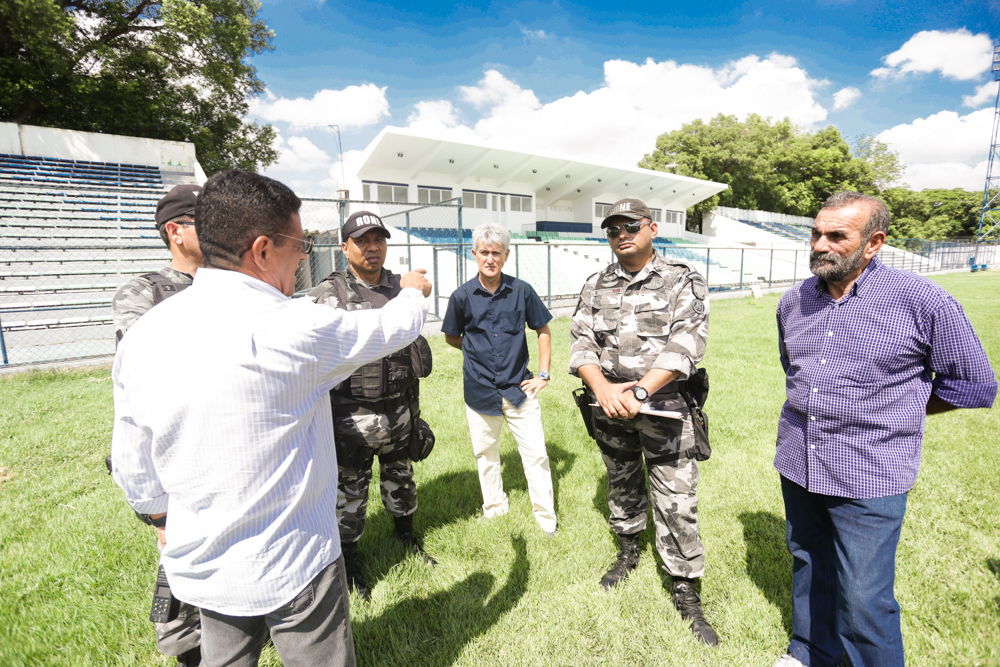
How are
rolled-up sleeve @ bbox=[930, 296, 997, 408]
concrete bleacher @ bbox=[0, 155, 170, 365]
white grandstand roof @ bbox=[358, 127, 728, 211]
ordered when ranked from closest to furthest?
rolled-up sleeve @ bbox=[930, 296, 997, 408], concrete bleacher @ bbox=[0, 155, 170, 365], white grandstand roof @ bbox=[358, 127, 728, 211]

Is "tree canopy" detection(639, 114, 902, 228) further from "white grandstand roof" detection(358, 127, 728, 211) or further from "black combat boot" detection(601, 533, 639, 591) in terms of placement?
"black combat boot" detection(601, 533, 639, 591)

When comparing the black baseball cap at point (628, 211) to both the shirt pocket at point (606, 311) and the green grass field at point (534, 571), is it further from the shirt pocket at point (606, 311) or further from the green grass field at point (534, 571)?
the green grass field at point (534, 571)

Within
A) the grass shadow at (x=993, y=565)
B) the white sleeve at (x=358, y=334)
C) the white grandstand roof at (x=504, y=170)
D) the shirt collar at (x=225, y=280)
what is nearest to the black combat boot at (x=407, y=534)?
the white sleeve at (x=358, y=334)

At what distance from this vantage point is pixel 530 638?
91.7 inches

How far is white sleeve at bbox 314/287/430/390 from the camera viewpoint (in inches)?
49.6

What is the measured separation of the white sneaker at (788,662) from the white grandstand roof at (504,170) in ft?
77.0

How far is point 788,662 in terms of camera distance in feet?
6.91

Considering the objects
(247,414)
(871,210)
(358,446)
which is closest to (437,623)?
(358,446)

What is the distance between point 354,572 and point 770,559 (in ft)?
8.64

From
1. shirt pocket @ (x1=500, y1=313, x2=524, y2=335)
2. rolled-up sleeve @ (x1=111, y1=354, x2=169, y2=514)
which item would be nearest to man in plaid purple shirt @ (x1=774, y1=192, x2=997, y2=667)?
shirt pocket @ (x1=500, y1=313, x2=524, y2=335)

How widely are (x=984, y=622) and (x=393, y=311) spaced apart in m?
3.33

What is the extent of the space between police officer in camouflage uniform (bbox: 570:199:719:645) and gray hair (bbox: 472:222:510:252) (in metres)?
0.87

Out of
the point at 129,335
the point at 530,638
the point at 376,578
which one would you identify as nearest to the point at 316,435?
the point at 129,335

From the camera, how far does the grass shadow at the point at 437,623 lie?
7.43 ft
